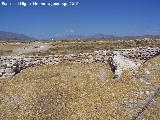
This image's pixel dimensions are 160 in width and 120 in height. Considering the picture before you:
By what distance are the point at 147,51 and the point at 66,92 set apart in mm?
14610

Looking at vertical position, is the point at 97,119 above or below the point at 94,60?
below

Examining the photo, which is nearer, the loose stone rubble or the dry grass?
the dry grass

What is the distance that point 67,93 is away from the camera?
70.0 ft

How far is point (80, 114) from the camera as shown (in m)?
19.2

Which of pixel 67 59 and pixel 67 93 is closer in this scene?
pixel 67 93

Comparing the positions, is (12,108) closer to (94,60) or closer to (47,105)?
(47,105)

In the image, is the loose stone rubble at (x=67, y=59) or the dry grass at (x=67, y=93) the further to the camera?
the loose stone rubble at (x=67, y=59)

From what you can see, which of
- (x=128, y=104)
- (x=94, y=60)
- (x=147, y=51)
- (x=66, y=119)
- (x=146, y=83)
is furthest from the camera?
(x=147, y=51)

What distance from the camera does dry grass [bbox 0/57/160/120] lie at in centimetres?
1934

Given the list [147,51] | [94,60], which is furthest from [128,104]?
[147,51]

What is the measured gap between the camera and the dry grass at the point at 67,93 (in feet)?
63.5

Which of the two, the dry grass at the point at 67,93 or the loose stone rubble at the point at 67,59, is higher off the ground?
the loose stone rubble at the point at 67,59

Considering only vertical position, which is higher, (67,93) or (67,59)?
(67,59)

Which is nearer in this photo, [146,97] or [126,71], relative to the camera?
[146,97]
